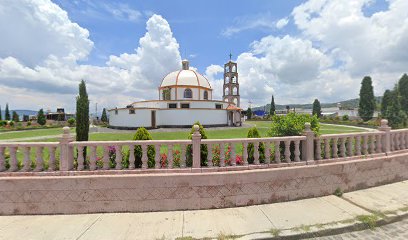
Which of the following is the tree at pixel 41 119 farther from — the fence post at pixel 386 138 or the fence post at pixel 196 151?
the fence post at pixel 386 138

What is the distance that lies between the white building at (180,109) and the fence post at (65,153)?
26.0 metres

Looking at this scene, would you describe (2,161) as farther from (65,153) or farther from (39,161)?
(65,153)

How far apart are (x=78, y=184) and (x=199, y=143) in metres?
3.12

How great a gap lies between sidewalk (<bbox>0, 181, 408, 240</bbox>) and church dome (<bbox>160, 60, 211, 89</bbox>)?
32.8m

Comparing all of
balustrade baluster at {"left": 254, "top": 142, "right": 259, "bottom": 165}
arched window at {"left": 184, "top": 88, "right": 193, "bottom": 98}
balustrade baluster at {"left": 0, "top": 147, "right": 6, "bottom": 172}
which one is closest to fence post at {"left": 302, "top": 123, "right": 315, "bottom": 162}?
balustrade baluster at {"left": 254, "top": 142, "right": 259, "bottom": 165}

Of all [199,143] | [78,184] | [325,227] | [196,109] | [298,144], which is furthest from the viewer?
[196,109]

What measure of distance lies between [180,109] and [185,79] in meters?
7.33

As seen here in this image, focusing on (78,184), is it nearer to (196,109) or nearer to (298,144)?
(298,144)

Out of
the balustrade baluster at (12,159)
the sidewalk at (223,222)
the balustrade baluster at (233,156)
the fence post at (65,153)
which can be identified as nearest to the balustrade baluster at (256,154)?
the balustrade baluster at (233,156)

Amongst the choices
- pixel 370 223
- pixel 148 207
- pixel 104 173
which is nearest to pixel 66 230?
pixel 104 173

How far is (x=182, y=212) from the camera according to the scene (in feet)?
16.8

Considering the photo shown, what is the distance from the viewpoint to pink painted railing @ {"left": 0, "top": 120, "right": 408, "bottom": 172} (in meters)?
5.27

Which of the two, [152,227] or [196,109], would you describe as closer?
[152,227]

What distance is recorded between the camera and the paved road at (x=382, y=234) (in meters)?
4.21
